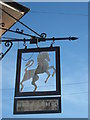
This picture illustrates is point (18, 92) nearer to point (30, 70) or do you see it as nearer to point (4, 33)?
point (30, 70)

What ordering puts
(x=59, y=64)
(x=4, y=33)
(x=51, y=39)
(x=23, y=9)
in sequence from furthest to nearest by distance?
(x=4, y=33)
(x=23, y=9)
(x=51, y=39)
(x=59, y=64)

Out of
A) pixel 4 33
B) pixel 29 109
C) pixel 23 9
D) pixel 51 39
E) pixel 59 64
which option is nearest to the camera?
pixel 29 109

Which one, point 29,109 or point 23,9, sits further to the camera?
point 23,9

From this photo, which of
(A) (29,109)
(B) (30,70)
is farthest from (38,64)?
(A) (29,109)

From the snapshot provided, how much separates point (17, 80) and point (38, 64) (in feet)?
1.10

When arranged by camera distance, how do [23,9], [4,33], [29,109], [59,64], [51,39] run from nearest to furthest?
[29,109], [59,64], [51,39], [23,9], [4,33]

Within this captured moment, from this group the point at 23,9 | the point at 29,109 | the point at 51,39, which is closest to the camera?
the point at 29,109

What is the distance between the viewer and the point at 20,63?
12.0ft

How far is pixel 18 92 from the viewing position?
3439 mm

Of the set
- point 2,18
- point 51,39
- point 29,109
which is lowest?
point 29,109

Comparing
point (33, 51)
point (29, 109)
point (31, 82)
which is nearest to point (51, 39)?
point (33, 51)

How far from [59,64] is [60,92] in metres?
0.37

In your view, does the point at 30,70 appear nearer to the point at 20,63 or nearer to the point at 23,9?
the point at 20,63

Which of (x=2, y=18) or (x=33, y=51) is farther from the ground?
(x=2, y=18)
